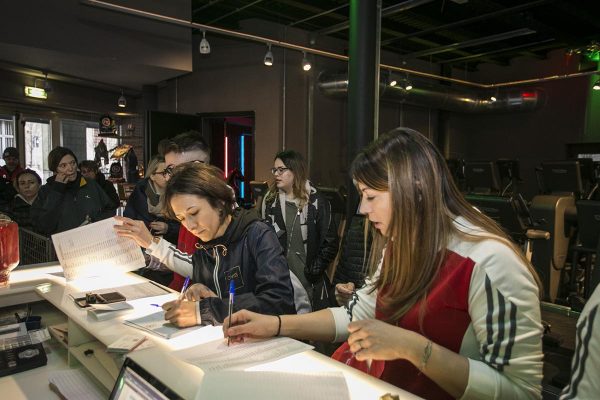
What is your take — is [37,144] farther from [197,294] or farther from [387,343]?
[387,343]

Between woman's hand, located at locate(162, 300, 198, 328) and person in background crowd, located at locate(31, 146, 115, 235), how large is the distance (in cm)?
265

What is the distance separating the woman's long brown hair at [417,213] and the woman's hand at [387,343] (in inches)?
5.2

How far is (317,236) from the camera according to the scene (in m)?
3.44

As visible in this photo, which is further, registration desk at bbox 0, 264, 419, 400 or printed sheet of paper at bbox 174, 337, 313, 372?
printed sheet of paper at bbox 174, 337, 313, 372

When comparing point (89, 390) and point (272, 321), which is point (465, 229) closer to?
point (272, 321)

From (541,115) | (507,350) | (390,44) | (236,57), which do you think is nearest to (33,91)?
(236,57)

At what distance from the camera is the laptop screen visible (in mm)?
803

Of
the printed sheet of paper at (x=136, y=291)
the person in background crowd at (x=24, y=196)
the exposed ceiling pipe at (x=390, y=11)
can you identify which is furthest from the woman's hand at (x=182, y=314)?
the exposed ceiling pipe at (x=390, y=11)

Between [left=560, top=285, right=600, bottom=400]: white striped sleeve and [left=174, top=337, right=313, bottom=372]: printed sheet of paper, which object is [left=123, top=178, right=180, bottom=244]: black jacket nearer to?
[left=174, top=337, right=313, bottom=372]: printed sheet of paper

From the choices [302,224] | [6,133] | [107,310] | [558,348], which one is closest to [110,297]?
[107,310]

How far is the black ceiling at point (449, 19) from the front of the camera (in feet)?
20.6

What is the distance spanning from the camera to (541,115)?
9742 millimetres

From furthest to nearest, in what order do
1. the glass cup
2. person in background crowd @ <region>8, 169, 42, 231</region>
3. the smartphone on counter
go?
person in background crowd @ <region>8, 169, 42, 231</region>, the glass cup, the smartphone on counter

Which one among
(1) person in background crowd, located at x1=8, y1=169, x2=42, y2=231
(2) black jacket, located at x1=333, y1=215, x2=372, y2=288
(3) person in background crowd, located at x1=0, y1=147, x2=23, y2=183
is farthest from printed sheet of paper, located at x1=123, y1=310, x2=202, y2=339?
(3) person in background crowd, located at x1=0, y1=147, x2=23, y2=183
